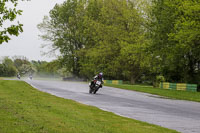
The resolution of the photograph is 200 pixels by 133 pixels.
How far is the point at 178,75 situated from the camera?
4800cm

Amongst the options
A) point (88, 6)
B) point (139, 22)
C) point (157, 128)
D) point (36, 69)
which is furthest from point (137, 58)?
point (36, 69)

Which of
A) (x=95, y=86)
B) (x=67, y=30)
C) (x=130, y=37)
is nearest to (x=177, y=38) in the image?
(x=95, y=86)

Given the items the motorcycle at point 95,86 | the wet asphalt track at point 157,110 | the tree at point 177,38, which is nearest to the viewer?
the wet asphalt track at point 157,110

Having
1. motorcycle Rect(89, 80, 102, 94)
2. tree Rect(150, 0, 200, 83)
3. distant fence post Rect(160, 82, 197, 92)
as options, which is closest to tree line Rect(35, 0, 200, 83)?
tree Rect(150, 0, 200, 83)

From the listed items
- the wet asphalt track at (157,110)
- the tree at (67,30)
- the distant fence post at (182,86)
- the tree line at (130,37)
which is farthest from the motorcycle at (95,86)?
the tree at (67,30)

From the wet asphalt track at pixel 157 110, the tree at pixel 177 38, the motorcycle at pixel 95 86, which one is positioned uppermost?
the tree at pixel 177 38

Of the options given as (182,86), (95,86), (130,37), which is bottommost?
(95,86)

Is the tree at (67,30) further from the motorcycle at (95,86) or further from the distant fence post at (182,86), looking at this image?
the motorcycle at (95,86)

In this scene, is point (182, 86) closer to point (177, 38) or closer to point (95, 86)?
point (177, 38)

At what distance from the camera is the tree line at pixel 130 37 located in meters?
37.9

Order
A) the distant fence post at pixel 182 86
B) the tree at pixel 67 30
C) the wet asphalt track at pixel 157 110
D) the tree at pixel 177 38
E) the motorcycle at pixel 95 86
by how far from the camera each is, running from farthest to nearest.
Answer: the tree at pixel 67 30
the distant fence post at pixel 182 86
the tree at pixel 177 38
the motorcycle at pixel 95 86
the wet asphalt track at pixel 157 110

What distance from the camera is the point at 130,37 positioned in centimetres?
5222

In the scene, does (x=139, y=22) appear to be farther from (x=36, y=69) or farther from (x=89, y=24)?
(x=36, y=69)

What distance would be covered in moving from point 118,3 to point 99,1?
9.06 metres
